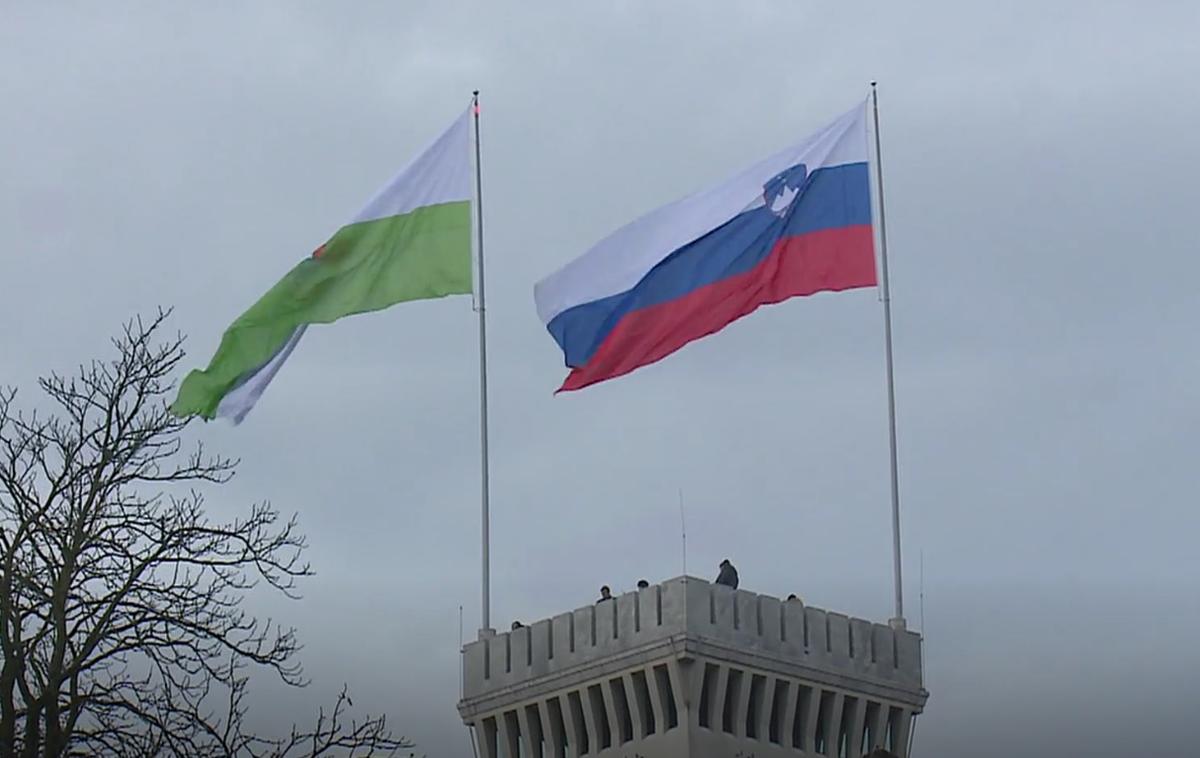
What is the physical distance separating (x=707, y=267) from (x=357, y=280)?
7.64 metres

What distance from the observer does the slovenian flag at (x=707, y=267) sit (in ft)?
185

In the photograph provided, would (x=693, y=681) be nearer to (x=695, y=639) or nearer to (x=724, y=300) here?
(x=695, y=639)

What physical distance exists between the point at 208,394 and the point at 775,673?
13.1 m

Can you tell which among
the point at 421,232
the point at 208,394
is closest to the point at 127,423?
the point at 208,394

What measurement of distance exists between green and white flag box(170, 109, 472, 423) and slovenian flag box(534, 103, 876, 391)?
2.63m

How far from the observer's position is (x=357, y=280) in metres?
58.2

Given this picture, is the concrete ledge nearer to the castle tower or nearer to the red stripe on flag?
the castle tower

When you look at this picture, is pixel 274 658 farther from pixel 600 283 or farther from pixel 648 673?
pixel 600 283

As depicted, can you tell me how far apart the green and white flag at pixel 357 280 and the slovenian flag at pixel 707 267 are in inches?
103

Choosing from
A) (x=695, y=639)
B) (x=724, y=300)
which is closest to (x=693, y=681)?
(x=695, y=639)

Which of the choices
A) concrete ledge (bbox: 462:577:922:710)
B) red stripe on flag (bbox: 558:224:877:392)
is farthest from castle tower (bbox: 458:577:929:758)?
red stripe on flag (bbox: 558:224:877:392)

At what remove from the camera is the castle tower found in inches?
2079

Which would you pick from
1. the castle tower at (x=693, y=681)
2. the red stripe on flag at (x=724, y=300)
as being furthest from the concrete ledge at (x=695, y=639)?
the red stripe on flag at (x=724, y=300)

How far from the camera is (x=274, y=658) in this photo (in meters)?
39.3
